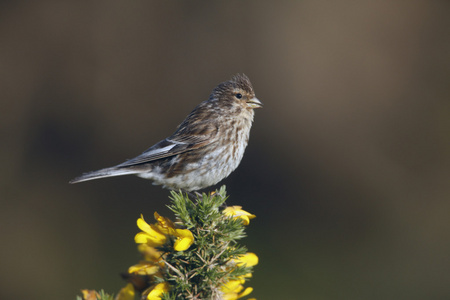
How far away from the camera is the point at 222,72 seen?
8172 mm

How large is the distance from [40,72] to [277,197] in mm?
4218

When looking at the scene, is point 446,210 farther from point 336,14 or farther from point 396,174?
point 336,14

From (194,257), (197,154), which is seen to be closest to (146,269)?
(194,257)

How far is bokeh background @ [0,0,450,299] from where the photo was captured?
718 cm

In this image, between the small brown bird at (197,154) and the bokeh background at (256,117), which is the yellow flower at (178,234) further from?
the bokeh background at (256,117)

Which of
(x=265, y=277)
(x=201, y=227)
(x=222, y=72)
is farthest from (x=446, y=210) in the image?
(x=201, y=227)

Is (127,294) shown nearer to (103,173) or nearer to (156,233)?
(156,233)

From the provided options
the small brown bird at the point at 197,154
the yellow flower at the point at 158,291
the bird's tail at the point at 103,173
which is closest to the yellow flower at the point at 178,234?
the yellow flower at the point at 158,291

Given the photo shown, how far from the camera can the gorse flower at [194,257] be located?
6.56 feet

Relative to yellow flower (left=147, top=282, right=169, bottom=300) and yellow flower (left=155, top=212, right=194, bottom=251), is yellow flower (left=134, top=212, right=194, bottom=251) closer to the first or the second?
yellow flower (left=155, top=212, right=194, bottom=251)

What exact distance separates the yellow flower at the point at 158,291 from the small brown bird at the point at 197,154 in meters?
2.02

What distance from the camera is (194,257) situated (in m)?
2.06

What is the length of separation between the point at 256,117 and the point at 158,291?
6.01 meters

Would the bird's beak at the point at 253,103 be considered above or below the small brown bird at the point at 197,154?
above
